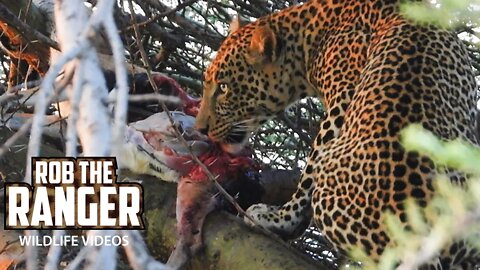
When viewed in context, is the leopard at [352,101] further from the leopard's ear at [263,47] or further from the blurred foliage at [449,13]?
the blurred foliage at [449,13]

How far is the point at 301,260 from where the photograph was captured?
2795 millimetres

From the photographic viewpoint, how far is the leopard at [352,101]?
3.01 meters

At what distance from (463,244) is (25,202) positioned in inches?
54.2

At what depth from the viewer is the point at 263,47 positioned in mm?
3934

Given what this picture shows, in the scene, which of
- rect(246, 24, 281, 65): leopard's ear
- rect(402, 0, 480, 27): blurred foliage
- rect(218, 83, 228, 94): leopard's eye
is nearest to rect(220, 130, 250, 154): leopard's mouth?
rect(218, 83, 228, 94): leopard's eye

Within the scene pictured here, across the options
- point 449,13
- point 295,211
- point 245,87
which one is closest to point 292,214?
point 295,211

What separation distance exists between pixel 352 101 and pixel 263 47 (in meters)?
0.64

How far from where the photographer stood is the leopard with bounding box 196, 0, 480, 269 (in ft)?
9.87

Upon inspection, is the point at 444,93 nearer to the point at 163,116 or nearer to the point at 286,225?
the point at 286,225

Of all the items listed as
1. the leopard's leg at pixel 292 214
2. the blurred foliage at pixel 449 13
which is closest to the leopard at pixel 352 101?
the leopard's leg at pixel 292 214

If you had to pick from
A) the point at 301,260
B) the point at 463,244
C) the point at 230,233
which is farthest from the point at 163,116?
the point at 463,244

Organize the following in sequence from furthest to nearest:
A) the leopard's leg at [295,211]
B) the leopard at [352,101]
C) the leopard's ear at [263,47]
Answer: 1. the leopard's ear at [263,47]
2. the leopard's leg at [295,211]
3. the leopard at [352,101]

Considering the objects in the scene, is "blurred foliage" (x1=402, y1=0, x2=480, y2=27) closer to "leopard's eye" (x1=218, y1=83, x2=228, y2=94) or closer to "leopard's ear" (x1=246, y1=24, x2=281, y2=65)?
"leopard's ear" (x1=246, y1=24, x2=281, y2=65)

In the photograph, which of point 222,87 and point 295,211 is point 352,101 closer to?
point 295,211
